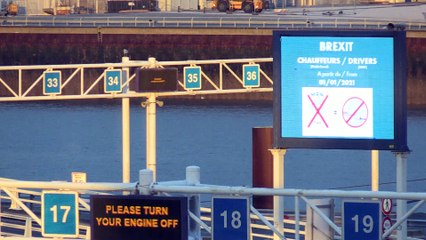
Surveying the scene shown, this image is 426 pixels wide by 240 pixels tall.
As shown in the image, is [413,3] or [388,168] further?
[413,3]

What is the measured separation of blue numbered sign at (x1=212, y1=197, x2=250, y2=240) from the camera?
8969 mm

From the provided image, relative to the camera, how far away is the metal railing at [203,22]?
53.7 metres

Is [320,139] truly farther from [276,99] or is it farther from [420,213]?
[420,213]

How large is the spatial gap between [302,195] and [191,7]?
65.0 metres

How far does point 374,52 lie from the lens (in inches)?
500

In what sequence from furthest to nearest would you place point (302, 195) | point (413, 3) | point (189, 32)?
point (413, 3) < point (189, 32) < point (302, 195)

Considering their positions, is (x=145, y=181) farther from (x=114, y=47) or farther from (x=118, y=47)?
(x=114, y=47)

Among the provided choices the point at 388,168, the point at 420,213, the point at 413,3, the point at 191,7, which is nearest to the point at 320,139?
the point at 420,213

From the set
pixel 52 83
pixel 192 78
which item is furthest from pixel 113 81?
pixel 52 83

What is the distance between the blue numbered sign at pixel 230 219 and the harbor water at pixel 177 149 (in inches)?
770

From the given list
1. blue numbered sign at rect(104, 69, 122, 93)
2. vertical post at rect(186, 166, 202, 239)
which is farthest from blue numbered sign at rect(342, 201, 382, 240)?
blue numbered sign at rect(104, 69, 122, 93)

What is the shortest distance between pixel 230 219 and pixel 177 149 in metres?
30.7

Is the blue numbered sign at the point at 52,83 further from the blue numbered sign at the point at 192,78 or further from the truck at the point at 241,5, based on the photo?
the truck at the point at 241,5

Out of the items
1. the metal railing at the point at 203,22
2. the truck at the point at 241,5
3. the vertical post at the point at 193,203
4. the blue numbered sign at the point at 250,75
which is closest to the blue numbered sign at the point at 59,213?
the vertical post at the point at 193,203
